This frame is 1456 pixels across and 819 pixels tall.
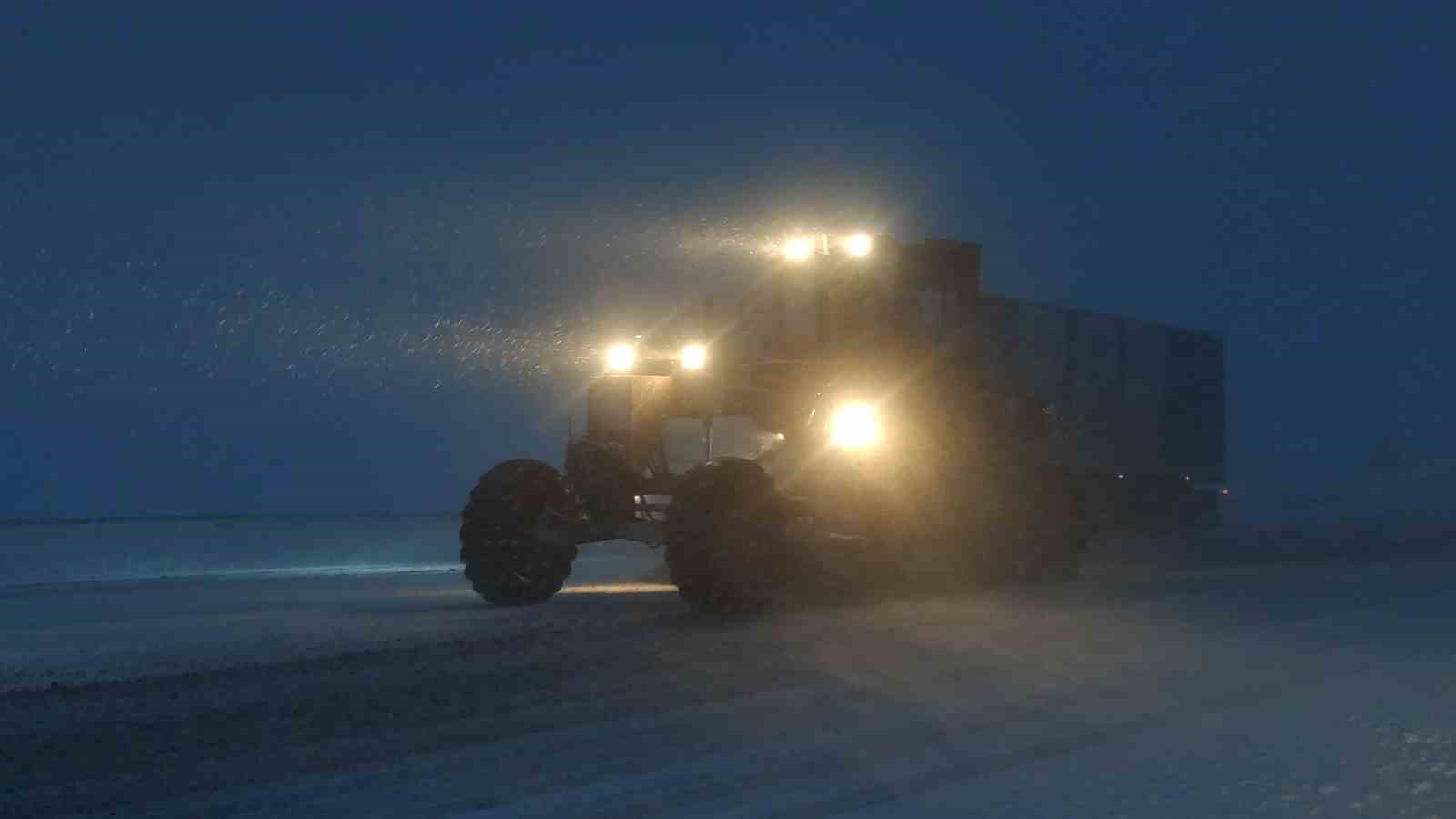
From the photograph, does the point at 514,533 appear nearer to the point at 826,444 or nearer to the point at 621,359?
the point at 621,359

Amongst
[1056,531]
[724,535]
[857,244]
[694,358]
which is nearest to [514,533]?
[694,358]

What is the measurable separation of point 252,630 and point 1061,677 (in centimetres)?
707

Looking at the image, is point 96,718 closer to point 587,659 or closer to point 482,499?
point 587,659

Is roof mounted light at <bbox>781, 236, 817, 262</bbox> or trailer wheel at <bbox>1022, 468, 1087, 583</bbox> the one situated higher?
roof mounted light at <bbox>781, 236, 817, 262</bbox>

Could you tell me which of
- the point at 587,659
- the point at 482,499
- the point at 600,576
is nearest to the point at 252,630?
the point at 482,499

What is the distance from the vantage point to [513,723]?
9.39 m

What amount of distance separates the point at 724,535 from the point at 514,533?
3120mm

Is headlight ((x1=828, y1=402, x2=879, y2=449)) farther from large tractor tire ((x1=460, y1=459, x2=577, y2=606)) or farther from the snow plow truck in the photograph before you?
large tractor tire ((x1=460, y1=459, x2=577, y2=606))

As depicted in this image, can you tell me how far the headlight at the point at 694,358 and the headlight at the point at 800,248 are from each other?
1.34 metres

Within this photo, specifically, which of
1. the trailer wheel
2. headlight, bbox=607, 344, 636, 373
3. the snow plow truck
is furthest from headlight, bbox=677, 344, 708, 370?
the trailer wheel

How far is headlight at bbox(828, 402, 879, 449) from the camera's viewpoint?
51.5 ft

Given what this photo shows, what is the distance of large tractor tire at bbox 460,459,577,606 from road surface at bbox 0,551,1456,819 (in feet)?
2.35

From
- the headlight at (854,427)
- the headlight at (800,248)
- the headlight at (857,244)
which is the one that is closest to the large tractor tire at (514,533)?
the headlight at (854,427)

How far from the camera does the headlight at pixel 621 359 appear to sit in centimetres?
1686
